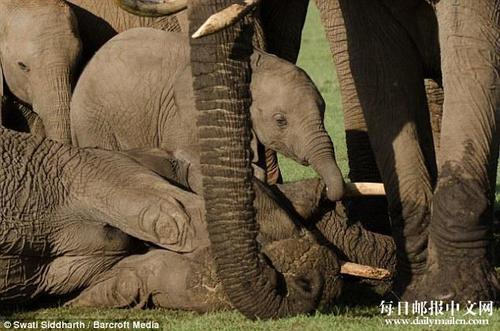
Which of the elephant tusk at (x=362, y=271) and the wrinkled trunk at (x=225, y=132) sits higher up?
the wrinkled trunk at (x=225, y=132)

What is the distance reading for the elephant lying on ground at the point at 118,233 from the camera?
A: 736 cm

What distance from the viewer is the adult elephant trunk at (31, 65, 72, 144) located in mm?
9695

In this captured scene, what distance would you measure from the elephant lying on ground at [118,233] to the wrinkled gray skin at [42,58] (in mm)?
1826

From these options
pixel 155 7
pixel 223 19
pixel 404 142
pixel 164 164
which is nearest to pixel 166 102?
pixel 164 164

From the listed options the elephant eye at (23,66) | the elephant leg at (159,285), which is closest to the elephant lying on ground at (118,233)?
the elephant leg at (159,285)

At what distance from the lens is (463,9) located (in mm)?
7301

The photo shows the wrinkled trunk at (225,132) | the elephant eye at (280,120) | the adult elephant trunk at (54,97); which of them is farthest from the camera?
the adult elephant trunk at (54,97)

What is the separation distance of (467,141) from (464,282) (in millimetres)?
556

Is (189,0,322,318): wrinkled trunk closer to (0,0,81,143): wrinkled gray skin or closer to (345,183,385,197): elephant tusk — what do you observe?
(345,183,385,197): elephant tusk

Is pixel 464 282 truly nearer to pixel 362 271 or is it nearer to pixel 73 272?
pixel 362 271

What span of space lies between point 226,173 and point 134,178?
3.80ft

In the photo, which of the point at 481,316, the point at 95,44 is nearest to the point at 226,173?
the point at 481,316

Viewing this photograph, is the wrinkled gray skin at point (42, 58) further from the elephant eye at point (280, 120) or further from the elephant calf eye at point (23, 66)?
the elephant eye at point (280, 120)

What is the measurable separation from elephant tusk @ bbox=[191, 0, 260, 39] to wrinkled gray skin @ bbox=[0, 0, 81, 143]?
3256mm
